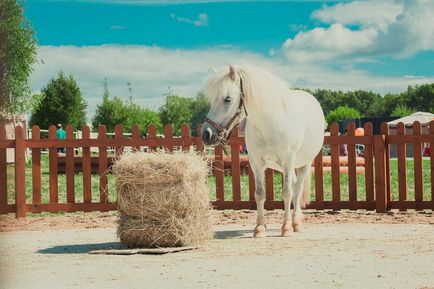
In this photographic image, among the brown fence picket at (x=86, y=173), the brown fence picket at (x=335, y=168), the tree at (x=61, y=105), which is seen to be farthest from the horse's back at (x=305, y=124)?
the tree at (x=61, y=105)

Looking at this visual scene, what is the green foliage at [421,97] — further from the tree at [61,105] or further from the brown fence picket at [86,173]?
the brown fence picket at [86,173]

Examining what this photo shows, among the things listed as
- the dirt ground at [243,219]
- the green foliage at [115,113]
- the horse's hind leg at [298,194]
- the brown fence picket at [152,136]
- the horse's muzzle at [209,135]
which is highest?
the green foliage at [115,113]

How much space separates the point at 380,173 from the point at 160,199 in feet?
18.4

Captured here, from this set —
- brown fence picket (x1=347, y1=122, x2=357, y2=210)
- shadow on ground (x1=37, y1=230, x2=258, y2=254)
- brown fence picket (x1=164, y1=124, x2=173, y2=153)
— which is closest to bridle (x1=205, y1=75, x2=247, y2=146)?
shadow on ground (x1=37, y1=230, x2=258, y2=254)

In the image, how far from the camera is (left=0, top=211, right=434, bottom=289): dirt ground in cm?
496

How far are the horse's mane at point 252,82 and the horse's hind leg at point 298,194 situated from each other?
1.75 meters

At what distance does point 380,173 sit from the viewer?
11422mm

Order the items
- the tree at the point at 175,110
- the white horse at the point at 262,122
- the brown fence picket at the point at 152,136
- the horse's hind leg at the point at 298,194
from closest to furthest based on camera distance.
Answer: the white horse at the point at 262,122 → the horse's hind leg at the point at 298,194 → the brown fence picket at the point at 152,136 → the tree at the point at 175,110

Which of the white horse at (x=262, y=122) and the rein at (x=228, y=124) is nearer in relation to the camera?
the rein at (x=228, y=124)

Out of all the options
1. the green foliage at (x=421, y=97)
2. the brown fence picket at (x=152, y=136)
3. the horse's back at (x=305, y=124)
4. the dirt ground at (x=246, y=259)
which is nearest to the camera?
the dirt ground at (x=246, y=259)

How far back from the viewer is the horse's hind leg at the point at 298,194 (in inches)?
343

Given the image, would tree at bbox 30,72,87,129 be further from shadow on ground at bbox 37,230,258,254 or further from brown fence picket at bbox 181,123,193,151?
shadow on ground at bbox 37,230,258,254

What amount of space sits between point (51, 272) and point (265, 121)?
3450mm

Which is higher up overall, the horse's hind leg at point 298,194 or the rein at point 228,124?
the rein at point 228,124
